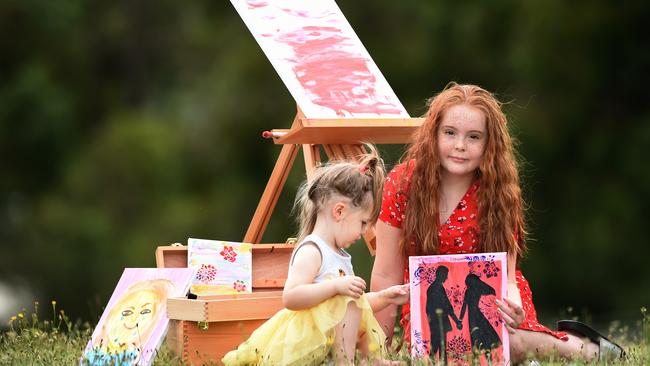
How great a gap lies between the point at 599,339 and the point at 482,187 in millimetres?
764

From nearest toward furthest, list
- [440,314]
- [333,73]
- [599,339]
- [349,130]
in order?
[440,314], [599,339], [349,130], [333,73]

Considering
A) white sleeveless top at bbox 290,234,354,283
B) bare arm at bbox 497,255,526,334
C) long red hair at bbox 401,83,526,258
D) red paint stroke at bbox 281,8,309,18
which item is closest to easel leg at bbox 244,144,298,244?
red paint stroke at bbox 281,8,309,18

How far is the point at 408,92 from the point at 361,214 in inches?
381

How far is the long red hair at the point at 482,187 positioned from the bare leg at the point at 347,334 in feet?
1.64

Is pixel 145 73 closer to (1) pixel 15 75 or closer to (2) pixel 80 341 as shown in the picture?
(1) pixel 15 75

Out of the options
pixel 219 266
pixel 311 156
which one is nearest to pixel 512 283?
pixel 311 156

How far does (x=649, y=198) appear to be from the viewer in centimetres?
1310

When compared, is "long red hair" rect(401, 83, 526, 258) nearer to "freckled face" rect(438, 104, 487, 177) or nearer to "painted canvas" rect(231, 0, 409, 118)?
"freckled face" rect(438, 104, 487, 177)

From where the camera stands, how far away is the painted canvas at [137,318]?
4465mm

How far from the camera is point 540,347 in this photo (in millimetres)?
4535

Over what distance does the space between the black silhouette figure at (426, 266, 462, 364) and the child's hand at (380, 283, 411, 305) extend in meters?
0.09

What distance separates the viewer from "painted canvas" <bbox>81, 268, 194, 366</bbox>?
4465 mm

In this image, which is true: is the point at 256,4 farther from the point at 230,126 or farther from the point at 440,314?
the point at 230,126

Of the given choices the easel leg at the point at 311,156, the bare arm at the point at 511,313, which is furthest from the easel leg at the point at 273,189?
the bare arm at the point at 511,313
